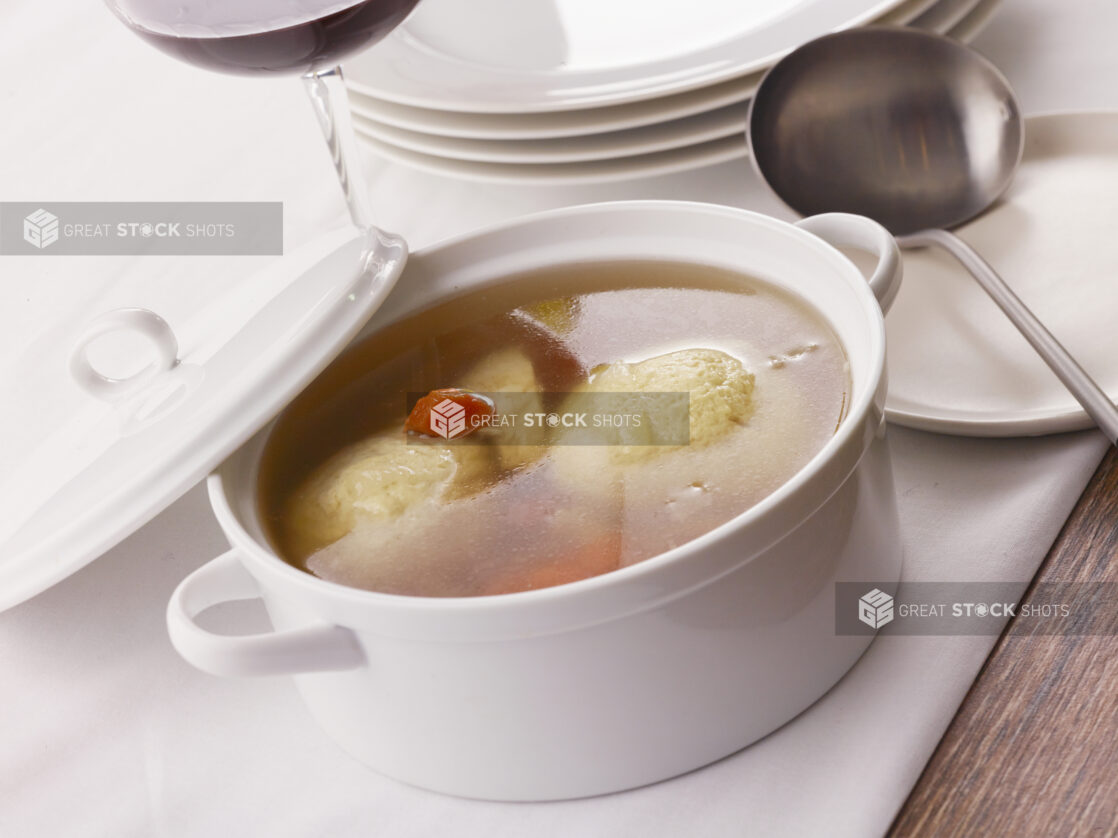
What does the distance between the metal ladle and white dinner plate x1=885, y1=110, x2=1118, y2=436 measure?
4 cm

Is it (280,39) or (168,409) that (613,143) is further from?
(168,409)

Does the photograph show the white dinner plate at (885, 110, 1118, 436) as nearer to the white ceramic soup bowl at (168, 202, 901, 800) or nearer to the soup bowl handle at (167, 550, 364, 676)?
the white ceramic soup bowl at (168, 202, 901, 800)

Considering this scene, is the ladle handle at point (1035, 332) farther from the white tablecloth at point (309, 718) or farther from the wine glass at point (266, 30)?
the wine glass at point (266, 30)

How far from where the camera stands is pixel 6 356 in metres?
1.18

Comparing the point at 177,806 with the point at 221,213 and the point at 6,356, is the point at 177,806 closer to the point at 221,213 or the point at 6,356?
the point at 6,356

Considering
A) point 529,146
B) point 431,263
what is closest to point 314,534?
point 431,263

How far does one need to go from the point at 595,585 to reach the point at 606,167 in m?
0.61

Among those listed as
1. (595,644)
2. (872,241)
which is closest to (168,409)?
(595,644)

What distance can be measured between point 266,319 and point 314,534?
155mm

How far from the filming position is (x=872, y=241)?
790 mm

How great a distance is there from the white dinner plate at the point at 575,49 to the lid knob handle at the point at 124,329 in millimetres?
394

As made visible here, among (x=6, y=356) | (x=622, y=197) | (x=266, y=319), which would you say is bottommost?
(x=6, y=356)

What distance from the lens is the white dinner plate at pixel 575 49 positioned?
3.42 ft

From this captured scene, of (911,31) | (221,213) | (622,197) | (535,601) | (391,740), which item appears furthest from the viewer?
(221,213)
